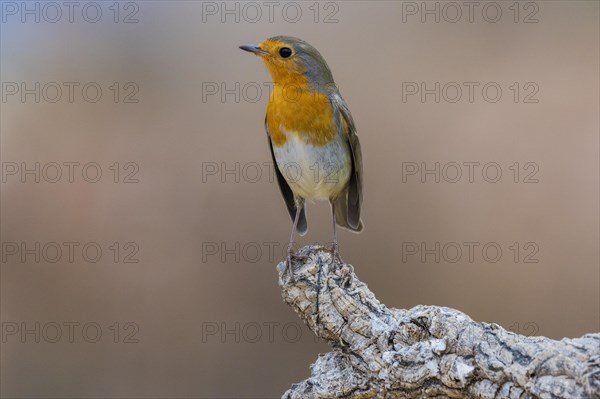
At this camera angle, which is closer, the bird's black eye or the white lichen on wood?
the white lichen on wood

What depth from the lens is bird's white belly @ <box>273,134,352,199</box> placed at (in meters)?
3.64

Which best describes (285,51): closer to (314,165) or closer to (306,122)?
(306,122)

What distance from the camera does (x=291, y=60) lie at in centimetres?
356

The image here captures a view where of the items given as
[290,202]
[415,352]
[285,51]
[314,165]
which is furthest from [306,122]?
[415,352]

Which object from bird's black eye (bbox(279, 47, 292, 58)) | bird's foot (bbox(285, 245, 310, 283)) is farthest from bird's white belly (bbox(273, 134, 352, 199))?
bird's foot (bbox(285, 245, 310, 283))

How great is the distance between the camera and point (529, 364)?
2227 millimetres

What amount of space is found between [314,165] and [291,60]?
0.54m

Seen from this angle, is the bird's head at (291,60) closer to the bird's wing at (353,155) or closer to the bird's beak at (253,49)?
the bird's beak at (253,49)

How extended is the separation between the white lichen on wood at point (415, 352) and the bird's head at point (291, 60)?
3.05 ft

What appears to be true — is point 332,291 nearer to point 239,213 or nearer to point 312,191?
point 312,191

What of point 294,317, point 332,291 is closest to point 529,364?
point 332,291

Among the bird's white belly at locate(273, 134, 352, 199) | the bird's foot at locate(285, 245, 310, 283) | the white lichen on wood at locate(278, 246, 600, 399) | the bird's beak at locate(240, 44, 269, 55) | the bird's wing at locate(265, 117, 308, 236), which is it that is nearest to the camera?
the white lichen on wood at locate(278, 246, 600, 399)

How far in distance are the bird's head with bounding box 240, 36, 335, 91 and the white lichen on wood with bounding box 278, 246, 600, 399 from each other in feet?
3.05

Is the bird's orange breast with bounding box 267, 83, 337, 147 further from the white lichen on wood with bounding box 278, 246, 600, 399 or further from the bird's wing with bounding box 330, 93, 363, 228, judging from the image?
the white lichen on wood with bounding box 278, 246, 600, 399
